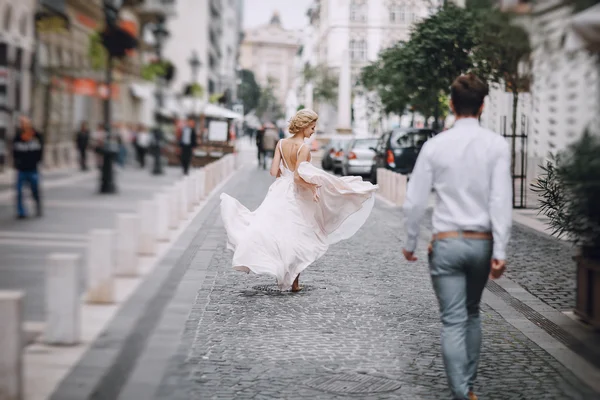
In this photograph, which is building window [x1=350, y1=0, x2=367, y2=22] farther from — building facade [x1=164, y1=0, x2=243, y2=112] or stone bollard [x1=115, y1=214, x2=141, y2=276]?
stone bollard [x1=115, y1=214, x2=141, y2=276]

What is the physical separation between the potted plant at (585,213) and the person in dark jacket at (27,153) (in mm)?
10691

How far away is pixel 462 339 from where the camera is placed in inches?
220

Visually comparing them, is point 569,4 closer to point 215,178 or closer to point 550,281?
point 550,281

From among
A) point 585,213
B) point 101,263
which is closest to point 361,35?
point 101,263

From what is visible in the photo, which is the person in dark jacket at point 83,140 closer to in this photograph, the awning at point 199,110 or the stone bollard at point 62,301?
the awning at point 199,110

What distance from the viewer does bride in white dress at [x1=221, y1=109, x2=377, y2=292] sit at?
10031mm

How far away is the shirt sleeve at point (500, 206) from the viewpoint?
5473 millimetres

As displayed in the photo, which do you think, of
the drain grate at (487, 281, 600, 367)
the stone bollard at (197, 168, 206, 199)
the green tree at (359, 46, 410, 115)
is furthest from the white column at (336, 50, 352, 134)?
the drain grate at (487, 281, 600, 367)

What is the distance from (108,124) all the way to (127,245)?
1426 cm

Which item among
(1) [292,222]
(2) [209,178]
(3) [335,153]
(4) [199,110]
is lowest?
(2) [209,178]

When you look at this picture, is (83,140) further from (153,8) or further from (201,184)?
(201,184)

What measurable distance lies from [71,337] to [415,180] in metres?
2.88

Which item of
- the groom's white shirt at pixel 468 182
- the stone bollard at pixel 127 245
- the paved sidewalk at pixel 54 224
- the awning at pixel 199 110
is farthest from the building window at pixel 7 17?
the awning at pixel 199 110

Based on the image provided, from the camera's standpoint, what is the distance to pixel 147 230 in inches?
524
